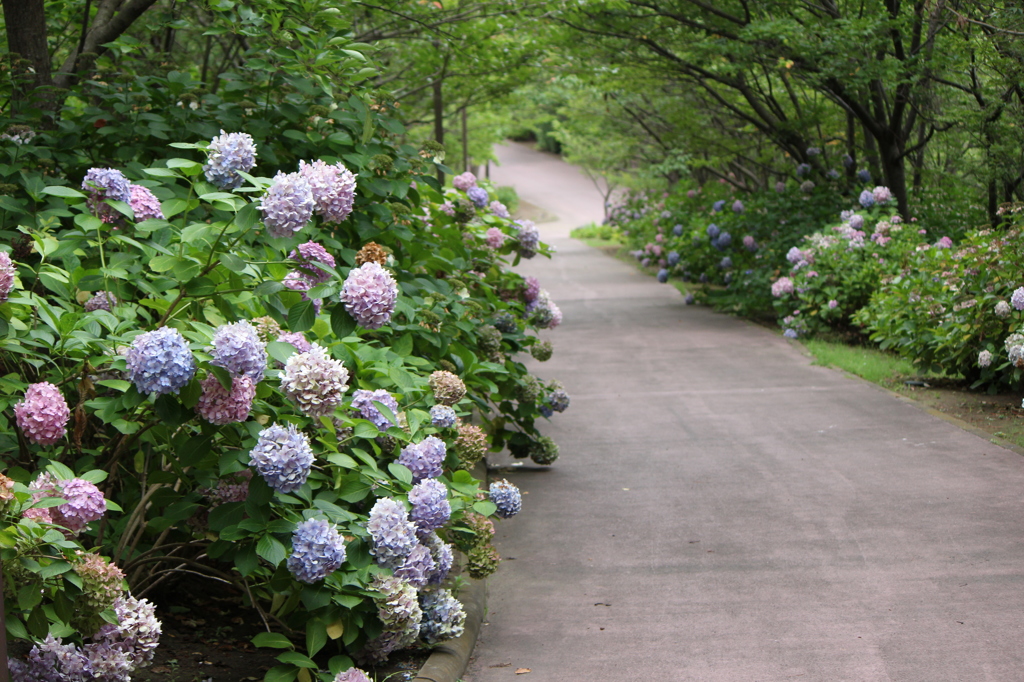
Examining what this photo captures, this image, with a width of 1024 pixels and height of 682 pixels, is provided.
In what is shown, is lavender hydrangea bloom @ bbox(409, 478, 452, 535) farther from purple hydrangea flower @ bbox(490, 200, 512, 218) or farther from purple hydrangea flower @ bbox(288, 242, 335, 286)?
purple hydrangea flower @ bbox(490, 200, 512, 218)

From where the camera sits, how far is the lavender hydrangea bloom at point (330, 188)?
11.2ft

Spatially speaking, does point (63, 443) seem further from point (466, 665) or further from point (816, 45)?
point (816, 45)

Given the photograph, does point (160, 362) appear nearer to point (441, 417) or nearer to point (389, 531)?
point (389, 531)

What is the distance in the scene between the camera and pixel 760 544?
547cm

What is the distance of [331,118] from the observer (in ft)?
18.9

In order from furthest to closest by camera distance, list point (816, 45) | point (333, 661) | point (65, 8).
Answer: point (816, 45)
point (65, 8)
point (333, 661)

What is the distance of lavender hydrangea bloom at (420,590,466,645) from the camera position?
3.93 m

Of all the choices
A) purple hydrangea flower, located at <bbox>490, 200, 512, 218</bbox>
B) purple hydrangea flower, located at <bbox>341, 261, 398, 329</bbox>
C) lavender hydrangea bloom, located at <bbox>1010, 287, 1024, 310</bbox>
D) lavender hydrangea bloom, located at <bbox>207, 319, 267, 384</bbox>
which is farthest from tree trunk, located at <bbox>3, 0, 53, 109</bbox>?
lavender hydrangea bloom, located at <bbox>1010, 287, 1024, 310</bbox>

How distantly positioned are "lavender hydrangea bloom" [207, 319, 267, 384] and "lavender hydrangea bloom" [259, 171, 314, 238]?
40 cm

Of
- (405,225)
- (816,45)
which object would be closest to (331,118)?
(405,225)

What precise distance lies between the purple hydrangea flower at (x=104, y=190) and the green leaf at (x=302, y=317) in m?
0.87

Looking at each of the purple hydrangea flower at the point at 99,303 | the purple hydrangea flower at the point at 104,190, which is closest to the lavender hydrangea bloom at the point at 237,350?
the purple hydrangea flower at the point at 99,303

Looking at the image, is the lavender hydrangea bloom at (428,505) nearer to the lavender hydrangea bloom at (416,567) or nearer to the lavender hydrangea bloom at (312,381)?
the lavender hydrangea bloom at (416,567)

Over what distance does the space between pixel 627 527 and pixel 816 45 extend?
26.3 ft
